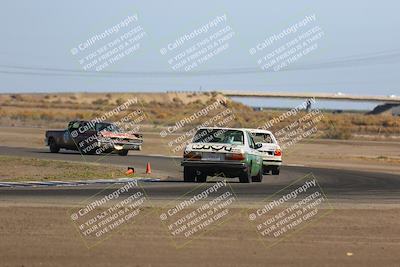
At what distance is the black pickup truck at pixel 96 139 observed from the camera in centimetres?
3794

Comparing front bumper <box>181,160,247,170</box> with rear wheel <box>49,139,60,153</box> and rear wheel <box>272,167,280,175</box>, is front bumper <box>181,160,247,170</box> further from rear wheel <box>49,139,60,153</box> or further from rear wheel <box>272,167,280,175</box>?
rear wheel <box>49,139,60,153</box>

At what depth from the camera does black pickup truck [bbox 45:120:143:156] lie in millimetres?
37938

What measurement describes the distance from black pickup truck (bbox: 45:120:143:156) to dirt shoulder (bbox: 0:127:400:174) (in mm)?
6021

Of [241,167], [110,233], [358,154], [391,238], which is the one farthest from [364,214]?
[358,154]

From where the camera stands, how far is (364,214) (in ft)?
54.7

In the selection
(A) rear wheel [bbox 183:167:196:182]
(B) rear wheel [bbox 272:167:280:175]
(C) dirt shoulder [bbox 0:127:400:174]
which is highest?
(A) rear wheel [bbox 183:167:196:182]

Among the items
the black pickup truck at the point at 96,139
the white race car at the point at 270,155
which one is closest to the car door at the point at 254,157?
the white race car at the point at 270,155

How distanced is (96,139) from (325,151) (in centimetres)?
1866

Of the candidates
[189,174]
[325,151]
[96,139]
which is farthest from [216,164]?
[325,151]

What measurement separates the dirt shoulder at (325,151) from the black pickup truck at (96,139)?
19.8 ft

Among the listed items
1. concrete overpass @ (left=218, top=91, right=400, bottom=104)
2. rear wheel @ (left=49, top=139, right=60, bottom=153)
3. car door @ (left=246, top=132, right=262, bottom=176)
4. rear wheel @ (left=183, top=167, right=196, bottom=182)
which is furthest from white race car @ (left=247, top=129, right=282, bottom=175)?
concrete overpass @ (left=218, top=91, right=400, bottom=104)

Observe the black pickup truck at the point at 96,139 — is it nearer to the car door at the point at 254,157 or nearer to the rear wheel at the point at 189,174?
the car door at the point at 254,157

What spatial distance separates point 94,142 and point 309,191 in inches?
680

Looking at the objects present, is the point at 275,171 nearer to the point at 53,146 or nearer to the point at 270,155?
the point at 270,155
